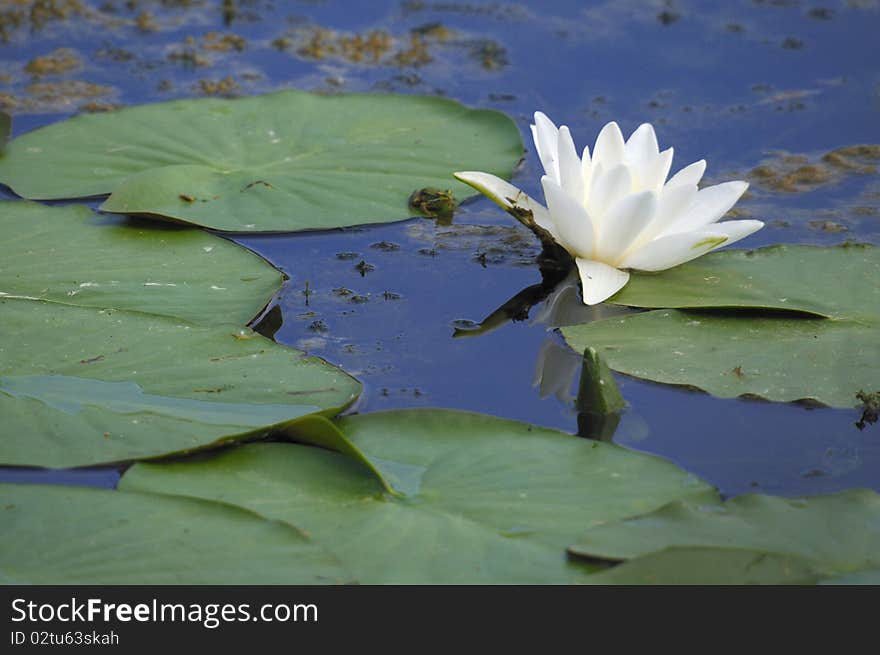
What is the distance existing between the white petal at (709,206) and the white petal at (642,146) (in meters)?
0.17

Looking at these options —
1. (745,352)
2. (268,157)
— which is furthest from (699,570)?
(268,157)

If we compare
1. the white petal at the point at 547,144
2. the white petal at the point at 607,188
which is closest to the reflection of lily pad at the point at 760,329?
the white petal at the point at 607,188

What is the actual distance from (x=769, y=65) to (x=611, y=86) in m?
0.69

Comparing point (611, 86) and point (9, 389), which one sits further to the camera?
→ point (611, 86)

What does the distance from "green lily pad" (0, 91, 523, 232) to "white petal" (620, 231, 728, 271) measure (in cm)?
72

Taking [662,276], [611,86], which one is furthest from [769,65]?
[662,276]

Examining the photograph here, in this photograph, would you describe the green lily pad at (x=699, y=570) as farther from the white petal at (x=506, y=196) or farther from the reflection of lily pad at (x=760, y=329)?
the white petal at (x=506, y=196)

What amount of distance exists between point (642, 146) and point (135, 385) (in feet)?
4.89

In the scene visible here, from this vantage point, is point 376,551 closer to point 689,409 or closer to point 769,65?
point 689,409

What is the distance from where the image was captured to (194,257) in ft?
9.92

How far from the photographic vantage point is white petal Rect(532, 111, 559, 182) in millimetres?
2998

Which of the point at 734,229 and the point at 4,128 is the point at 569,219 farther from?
the point at 4,128

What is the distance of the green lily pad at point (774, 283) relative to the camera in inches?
109

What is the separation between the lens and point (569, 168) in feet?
9.62
